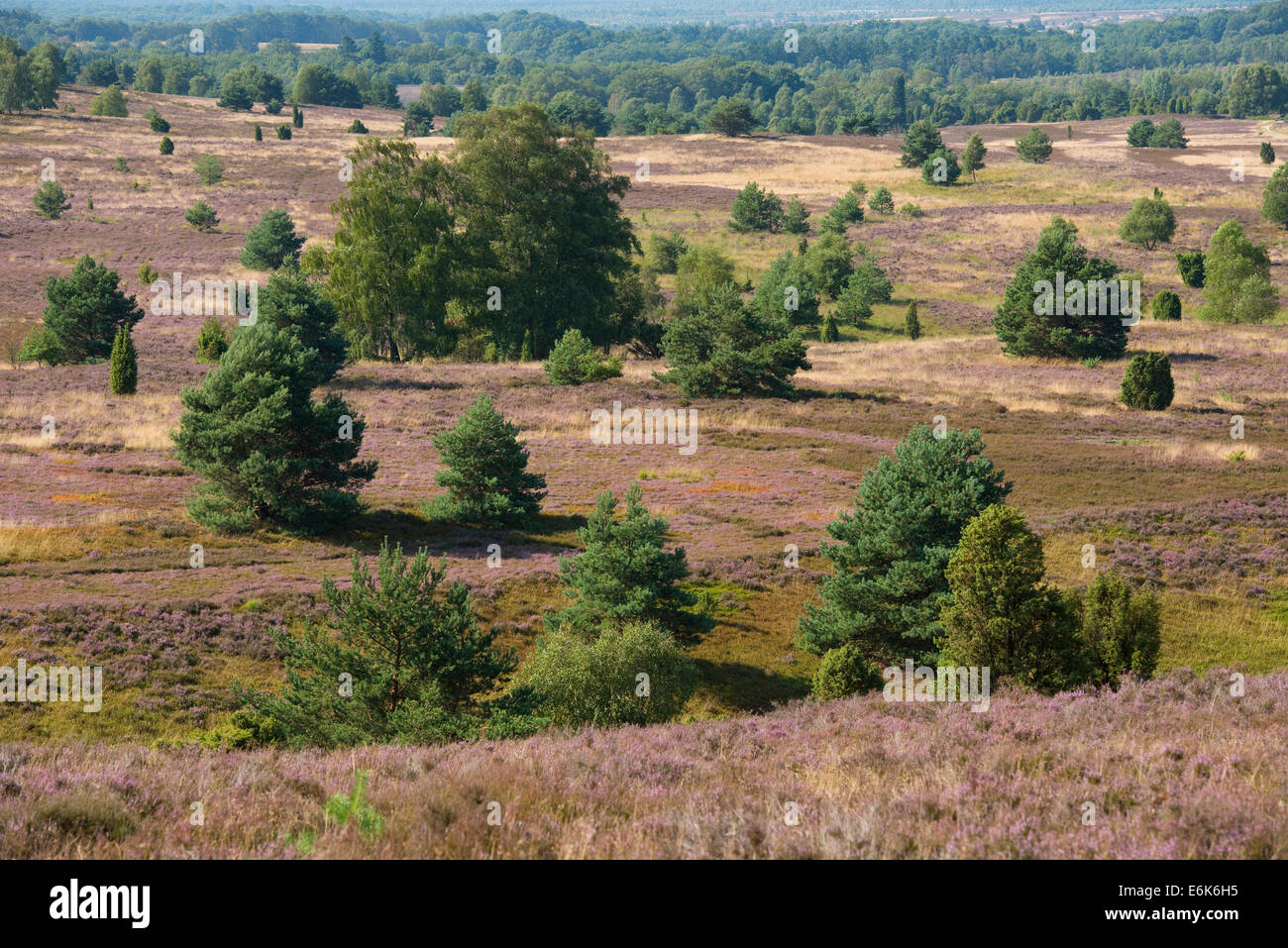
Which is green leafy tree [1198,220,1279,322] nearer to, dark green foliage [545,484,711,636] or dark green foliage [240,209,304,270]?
dark green foliage [545,484,711,636]

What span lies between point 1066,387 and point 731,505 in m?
27.4

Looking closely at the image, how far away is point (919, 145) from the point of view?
129250mm

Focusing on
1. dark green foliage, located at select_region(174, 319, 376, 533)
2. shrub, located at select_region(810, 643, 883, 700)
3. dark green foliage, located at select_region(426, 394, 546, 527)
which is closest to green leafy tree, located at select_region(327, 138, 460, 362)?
dark green foliage, located at select_region(174, 319, 376, 533)

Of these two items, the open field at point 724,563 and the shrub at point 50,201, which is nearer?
the open field at point 724,563

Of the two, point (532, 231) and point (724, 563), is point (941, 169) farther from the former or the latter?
point (724, 563)

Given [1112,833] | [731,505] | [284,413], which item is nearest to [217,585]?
[284,413]

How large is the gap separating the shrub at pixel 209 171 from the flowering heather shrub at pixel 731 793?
4485 inches

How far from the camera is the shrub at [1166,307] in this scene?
2830 inches

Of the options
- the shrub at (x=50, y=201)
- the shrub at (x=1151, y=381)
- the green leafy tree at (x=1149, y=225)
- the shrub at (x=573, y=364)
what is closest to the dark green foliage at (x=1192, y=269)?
the green leafy tree at (x=1149, y=225)

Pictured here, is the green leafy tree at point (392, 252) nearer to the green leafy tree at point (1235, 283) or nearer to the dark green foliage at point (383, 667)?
the dark green foliage at point (383, 667)

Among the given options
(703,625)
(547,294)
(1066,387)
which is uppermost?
(547,294)

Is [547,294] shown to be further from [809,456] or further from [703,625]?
[703,625]

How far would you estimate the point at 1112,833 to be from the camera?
7020 millimetres

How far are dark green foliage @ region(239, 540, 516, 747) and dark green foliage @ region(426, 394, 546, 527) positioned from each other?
1499cm
